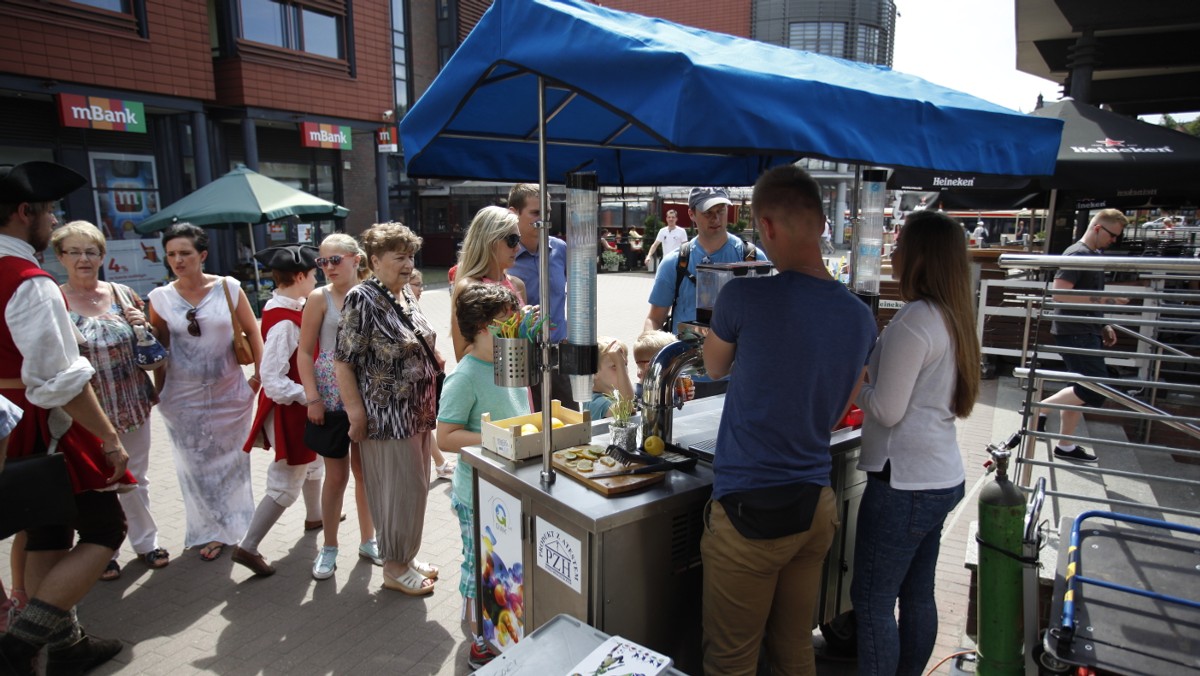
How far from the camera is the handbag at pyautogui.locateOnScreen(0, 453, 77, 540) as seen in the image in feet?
8.05

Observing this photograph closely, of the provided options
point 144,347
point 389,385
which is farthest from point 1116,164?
point 144,347

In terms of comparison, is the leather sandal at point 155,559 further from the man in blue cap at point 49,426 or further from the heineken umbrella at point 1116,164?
the heineken umbrella at point 1116,164

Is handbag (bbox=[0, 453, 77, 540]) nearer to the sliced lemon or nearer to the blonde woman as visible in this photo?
the blonde woman

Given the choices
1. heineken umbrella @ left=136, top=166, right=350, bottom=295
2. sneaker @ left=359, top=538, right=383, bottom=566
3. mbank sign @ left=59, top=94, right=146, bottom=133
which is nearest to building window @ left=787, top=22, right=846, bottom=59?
mbank sign @ left=59, top=94, right=146, bottom=133

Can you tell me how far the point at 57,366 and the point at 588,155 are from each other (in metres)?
2.65

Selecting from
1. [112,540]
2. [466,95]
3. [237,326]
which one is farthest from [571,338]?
[237,326]

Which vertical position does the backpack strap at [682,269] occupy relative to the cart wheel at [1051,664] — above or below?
above

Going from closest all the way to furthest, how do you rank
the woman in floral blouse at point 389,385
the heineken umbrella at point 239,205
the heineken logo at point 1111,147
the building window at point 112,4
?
the woman in floral blouse at point 389,385 → the heineken logo at point 1111,147 → the heineken umbrella at point 239,205 → the building window at point 112,4

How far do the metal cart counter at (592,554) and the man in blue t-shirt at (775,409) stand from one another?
0.58ft

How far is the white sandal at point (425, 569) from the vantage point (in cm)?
377

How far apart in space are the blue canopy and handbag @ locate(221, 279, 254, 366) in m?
1.79

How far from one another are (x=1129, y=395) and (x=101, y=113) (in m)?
15.4

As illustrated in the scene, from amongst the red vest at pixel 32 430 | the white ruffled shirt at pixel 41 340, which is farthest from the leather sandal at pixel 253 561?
the white ruffled shirt at pixel 41 340

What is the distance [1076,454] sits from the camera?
5.26 m
